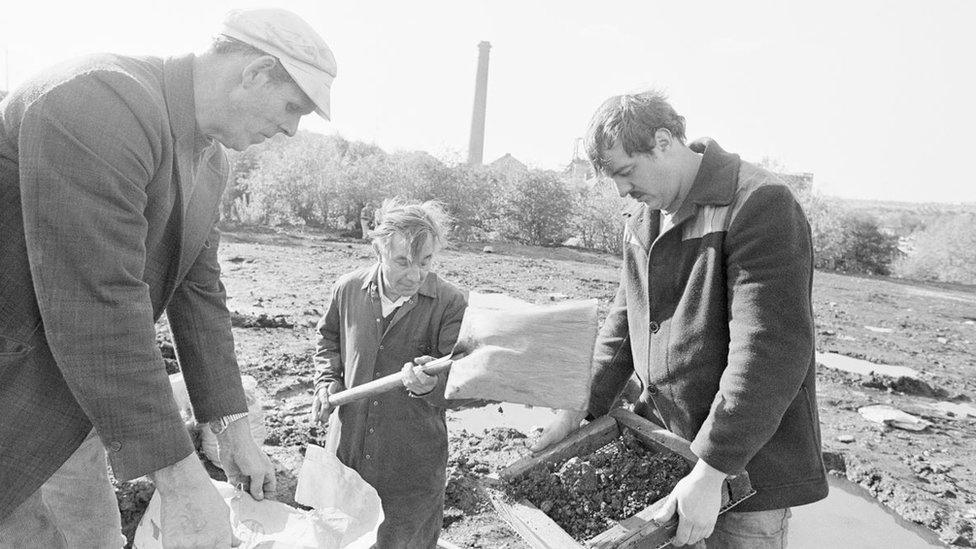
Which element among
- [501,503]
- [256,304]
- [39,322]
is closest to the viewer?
[39,322]

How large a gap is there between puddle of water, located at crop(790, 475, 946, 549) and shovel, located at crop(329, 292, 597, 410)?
2.98 m

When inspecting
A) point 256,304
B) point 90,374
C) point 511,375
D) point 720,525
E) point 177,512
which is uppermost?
point 90,374

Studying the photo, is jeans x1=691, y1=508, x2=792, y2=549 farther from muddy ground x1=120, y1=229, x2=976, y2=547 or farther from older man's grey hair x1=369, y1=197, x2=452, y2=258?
muddy ground x1=120, y1=229, x2=976, y2=547

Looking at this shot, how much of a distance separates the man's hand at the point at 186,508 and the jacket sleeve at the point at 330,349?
157 cm

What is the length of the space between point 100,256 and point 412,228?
1655mm

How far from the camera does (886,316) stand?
1256 cm

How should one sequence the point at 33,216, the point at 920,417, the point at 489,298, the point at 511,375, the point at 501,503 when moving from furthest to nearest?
the point at 489,298, the point at 920,417, the point at 511,375, the point at 501,503, the point at 33,216

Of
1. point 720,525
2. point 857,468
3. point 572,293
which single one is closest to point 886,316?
point 572,293

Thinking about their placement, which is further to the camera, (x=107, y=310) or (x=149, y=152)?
(x=149, y=152)

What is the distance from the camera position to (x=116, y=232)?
4.30ft

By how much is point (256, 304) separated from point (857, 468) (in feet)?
23.8

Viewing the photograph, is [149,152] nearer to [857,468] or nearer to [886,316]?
[857,468]

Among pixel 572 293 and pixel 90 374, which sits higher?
pixel 90 374

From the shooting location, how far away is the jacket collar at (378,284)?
113 inches
